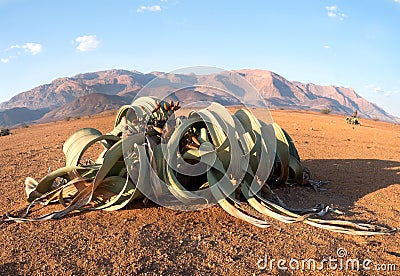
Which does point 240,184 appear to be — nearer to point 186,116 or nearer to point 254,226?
point 254,226

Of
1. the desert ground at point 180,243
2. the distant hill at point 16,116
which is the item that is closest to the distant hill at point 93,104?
the distant hill at point 16,116

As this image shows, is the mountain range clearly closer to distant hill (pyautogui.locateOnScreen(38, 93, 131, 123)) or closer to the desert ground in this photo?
distant hill (pyautogui.locateOnScreen(38, 93, 131, 123))

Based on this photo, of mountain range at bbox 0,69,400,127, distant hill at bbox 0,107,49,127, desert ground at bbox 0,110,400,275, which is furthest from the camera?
distant hill at bbox 0,107,49,127

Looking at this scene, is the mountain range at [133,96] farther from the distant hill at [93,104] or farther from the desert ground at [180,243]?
the desert ground at [180,243]

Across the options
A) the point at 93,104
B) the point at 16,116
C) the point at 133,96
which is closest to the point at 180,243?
the point at 93,104

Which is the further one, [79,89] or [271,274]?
[79,89]

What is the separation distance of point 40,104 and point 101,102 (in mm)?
100743

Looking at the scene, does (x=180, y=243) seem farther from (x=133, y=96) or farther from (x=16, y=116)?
(x=16, y=116)

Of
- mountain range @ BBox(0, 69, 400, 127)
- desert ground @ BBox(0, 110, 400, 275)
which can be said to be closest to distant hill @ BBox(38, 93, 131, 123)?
mountain range @ BBox(0, 69, 400, 127)

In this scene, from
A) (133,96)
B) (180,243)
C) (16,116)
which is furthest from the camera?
(133,96)

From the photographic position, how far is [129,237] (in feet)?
7.23

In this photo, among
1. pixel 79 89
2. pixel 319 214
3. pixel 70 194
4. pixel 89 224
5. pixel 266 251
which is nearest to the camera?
pixel 266 251

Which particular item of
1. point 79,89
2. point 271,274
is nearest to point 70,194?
point 271,274

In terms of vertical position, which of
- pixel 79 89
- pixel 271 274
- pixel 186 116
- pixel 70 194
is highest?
pixel 79 89
